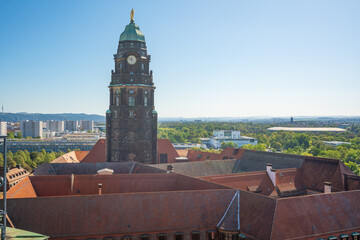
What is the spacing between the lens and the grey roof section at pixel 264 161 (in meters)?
51.9

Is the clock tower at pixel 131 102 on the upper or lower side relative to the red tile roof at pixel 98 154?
upper

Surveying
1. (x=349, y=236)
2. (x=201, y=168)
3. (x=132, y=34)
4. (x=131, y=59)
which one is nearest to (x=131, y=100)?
(x=131, y=59)

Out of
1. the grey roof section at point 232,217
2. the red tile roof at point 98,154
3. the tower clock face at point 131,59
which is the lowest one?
the grey roof section at point 232,217

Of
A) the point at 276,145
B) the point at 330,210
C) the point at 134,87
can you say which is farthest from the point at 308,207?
the point at 276,145

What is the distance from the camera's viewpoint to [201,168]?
53750 mm

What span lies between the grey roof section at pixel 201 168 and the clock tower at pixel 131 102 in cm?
624

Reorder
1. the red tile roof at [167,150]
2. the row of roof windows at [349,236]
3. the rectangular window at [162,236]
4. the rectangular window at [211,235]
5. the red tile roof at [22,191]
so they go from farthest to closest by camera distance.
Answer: the red tile roof at [167,150]
the red tile roof at [22,191]
the rectangular window at [211,235]
the rectangular window at [162,236]
the row of roof windows at [349,236]

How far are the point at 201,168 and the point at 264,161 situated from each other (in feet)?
34.9

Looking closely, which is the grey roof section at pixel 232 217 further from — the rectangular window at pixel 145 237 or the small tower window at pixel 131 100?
the small tower window at pixel 131 100

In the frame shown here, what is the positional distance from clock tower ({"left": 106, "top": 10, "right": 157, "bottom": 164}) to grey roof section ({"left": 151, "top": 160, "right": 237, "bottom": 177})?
6241 mm

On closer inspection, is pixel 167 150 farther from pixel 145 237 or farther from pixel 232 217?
pixel 145 237

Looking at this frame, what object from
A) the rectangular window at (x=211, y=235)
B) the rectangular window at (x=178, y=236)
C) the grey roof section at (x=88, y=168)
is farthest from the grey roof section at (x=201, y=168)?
the rectangular window at (x=178, y=236)

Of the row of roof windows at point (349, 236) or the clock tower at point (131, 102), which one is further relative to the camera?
the clock tower at point (131, 102)

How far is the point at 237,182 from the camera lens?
4412cm
